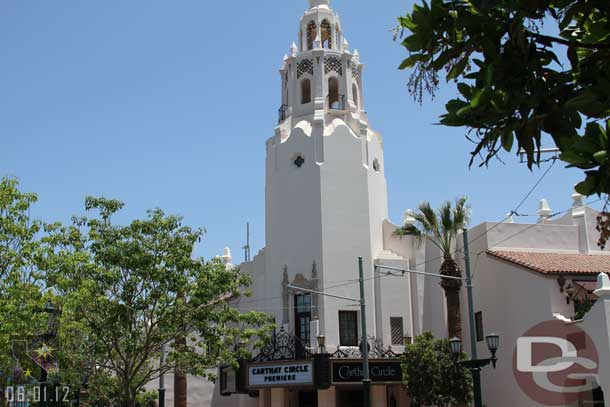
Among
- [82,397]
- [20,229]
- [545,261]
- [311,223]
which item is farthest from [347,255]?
[20,229]

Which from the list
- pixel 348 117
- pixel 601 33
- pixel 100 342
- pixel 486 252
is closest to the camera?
pixel 601 33

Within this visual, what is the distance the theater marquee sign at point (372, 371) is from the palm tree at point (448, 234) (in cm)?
285

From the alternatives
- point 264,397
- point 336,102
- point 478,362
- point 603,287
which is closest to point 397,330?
point 264,397

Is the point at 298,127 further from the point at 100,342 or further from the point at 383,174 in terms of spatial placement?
the point at 100,342

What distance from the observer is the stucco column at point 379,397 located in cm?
3228

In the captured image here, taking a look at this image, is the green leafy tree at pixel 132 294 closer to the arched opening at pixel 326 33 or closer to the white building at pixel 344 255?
the white building at pixel 344 255

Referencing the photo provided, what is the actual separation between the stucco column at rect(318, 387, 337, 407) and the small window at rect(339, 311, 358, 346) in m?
2.01

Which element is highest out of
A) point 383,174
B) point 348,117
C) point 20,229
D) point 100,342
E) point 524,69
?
point 348,117

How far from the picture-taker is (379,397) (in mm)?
32375

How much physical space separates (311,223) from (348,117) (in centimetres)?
551

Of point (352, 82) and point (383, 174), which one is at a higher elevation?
point (352, 82)

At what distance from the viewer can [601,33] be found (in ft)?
20.9
